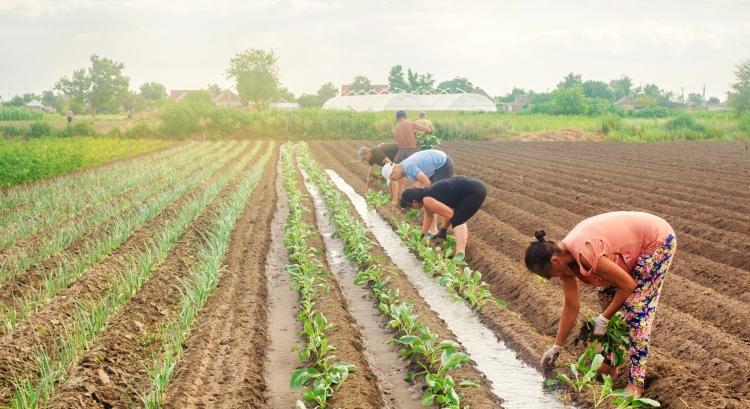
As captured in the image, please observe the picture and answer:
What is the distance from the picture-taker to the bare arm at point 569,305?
13.7ft

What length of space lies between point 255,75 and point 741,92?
39034 millimetres

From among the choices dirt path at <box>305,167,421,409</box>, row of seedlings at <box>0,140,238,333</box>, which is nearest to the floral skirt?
dirt path at <box>305,167,421,409</box>

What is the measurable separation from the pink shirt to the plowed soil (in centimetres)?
93

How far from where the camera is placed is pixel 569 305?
14.1 feet

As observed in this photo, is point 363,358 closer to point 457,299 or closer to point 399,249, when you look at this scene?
point 457,299

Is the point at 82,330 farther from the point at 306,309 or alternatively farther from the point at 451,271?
the point at 451,271

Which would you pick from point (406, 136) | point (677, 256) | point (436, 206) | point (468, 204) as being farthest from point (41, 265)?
point (677, 256)

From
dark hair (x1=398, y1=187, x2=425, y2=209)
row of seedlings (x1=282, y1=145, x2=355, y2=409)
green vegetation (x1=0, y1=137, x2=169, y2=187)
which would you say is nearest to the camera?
row of seedlings (x1=282, y1=145, x2=355, y2=409)

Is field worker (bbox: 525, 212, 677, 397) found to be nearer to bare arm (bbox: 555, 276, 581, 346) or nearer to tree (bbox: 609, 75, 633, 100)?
bare arm (bbox: 555, 276, 581, 346)

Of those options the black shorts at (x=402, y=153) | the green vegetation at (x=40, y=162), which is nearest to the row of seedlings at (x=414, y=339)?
the black shorts at (x=402, y=153)

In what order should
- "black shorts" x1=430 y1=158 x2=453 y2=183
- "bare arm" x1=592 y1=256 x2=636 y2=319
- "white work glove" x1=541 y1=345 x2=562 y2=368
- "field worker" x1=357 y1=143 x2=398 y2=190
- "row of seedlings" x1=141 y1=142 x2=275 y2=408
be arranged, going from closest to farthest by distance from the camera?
"bare arm" x1=592 y1=256 x2=636 y2=319, "row of seedlings" x1=141 y1=142 x2=275 y2=408, "white work glove" x1=541 y1=345 x2=562 y2=368, "black shorts" x1=430 y1=158 x2=453 y2=183, "field worker" x1=357 y1=143 x2=398 y2=190

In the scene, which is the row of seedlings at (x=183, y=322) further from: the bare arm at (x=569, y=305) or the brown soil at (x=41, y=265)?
the bare arm at (x=569, y=305)

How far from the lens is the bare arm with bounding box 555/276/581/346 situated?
4172mm

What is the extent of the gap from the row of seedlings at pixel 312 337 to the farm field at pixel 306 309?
0.02 m
